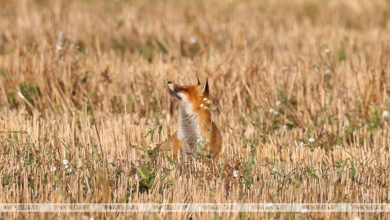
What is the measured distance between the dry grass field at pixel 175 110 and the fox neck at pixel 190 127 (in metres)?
0.15

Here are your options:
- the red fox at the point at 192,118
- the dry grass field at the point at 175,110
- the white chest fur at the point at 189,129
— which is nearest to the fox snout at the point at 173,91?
the red fox at the point at 192,118

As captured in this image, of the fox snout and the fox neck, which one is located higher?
the fox snout

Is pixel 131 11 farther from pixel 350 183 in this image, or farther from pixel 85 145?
pixel 350 183

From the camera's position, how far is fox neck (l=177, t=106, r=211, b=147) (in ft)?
12.1

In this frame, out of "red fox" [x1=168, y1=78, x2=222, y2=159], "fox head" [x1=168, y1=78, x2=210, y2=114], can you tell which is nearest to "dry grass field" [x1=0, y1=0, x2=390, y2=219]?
"red fox" [x1=168, y1=78, x2=222, y2=159]

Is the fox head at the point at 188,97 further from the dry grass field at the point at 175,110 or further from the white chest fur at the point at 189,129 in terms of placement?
the dry grass field at the point at 175,110

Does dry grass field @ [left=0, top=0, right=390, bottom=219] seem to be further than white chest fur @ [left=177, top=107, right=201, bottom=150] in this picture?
No

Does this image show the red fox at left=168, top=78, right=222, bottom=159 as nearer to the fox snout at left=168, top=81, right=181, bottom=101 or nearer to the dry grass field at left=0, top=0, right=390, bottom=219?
the fox snout at left=168, top=81, right=181, bottom=101

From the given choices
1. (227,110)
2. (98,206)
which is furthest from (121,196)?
(227,110)

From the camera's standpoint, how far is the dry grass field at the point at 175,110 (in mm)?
3314

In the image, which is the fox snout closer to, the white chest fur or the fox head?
the fox head

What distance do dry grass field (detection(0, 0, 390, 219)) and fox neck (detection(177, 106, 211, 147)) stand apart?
15 cm

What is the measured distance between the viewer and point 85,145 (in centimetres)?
401

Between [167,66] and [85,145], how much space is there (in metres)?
2.62
